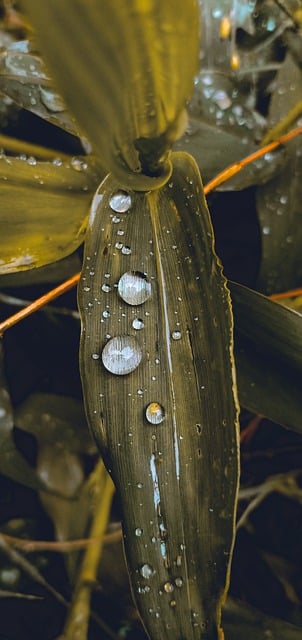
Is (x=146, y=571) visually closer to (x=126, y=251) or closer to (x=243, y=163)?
(x=126, y=251)

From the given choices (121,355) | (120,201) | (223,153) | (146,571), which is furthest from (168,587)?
(223,153)

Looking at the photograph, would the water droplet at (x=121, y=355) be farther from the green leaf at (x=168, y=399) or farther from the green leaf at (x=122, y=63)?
the green leaf at (x=122, y=63)

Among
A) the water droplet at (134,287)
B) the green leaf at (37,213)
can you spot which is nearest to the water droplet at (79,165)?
the green leaf at (37,213)

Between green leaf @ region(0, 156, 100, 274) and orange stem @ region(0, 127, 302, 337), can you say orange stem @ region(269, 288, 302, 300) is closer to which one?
orange stem @ region(0, 127, 302, 337)

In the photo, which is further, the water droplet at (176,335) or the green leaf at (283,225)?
the green leaf at (283,225)

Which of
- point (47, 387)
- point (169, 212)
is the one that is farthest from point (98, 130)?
point (47, 387)

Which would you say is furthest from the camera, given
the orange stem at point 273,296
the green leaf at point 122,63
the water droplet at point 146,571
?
the orange stem at point 273,296

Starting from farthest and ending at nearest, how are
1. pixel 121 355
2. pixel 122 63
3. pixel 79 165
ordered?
pixel 79 165 < pixel 121 355 < pixel 122 63
